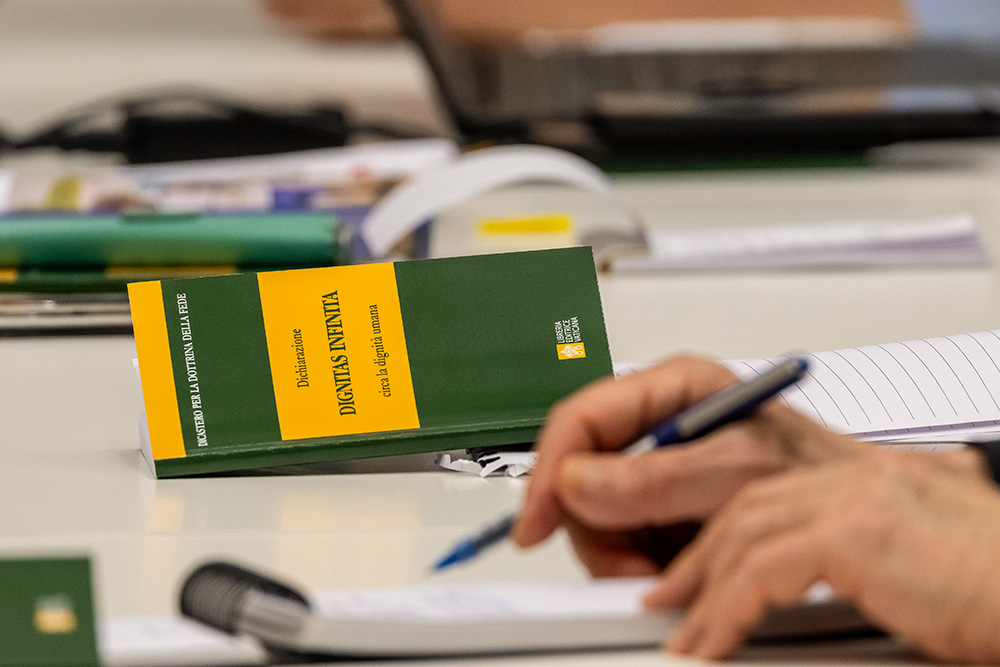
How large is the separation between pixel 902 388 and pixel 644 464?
0.81 ft

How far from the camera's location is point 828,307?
35.8 inches

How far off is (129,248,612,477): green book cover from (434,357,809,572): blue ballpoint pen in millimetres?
153

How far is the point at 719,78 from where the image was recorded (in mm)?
1428

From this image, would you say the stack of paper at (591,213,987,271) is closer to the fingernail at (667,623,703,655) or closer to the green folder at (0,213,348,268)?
the green folder at (0,213,348,268)

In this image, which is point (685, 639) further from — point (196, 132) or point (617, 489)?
point (196, 132)

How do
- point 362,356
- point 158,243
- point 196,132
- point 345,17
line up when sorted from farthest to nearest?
point 345,17, point 196,132, point 158,243, point 362,356

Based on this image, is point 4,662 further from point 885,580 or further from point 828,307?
point 828,307

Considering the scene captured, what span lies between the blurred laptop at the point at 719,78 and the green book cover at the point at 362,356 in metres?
0.82

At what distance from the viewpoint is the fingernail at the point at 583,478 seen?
0.42m

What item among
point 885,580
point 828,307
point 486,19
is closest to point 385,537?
point 885,580

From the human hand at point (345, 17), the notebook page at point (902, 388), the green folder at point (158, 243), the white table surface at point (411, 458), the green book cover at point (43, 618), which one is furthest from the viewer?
the human hand at point (345, 17)

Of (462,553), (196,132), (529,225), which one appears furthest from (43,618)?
(196,132)

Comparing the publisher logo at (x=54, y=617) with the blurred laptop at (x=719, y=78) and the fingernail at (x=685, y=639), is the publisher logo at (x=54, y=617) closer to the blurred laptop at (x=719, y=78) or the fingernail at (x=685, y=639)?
the fingernail at (x=685, y=639)

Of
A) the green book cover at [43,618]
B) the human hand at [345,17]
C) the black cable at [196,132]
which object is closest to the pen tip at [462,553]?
the green book cover at [43,618]
